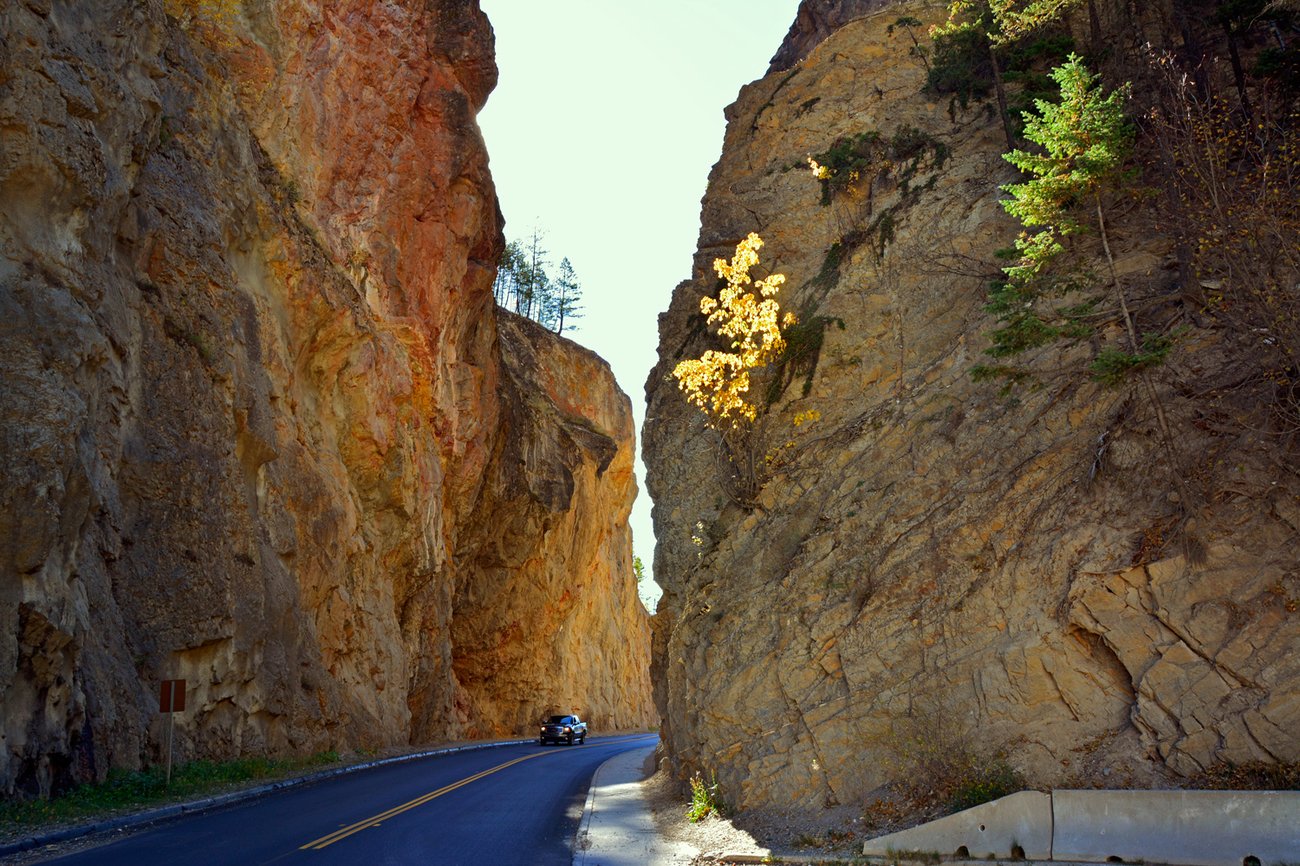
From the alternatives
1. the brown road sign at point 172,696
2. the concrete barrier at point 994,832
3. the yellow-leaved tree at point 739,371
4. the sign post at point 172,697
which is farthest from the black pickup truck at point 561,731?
the concrete barrier at point 994,832

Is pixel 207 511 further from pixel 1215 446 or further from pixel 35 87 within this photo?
pixel 1215 446

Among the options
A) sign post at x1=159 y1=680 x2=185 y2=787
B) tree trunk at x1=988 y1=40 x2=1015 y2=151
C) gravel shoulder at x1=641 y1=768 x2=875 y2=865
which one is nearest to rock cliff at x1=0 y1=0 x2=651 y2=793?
sign post at x1=159 y1=680 x2=185 y2=787

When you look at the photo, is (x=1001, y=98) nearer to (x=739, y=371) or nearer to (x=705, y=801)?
(x=739, y=371)

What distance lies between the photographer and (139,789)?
1595 cm

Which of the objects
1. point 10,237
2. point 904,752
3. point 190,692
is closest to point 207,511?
point 190,692

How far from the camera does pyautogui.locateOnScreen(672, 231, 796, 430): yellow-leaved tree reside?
18609 millimetres

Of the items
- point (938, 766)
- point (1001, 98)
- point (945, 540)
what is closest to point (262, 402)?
point (945, 540)

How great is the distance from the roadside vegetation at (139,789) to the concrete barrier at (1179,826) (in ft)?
41.8

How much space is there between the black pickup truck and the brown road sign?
84.2 feet

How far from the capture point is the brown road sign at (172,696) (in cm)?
1742

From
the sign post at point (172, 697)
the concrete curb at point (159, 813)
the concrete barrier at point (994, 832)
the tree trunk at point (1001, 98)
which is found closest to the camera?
the concrete barrier at point (994, 832)

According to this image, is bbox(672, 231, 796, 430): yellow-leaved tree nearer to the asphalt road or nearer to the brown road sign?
the asphalt road

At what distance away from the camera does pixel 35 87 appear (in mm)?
16375

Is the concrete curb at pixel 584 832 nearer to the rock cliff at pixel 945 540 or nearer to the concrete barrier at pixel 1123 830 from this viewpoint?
the rock cliff at pixel 945 540
